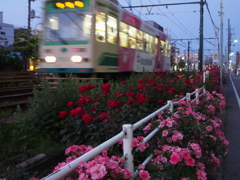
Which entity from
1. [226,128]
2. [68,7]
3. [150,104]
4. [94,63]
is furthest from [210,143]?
[68,7]

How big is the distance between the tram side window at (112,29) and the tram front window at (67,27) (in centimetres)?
96

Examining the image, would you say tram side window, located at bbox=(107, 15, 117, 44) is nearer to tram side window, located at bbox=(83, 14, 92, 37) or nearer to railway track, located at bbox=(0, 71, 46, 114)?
tram side window, located at bbox=(83, 14, 92, 37)

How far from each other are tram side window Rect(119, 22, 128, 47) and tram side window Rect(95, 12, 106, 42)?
121 cm

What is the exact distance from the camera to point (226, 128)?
7.26 metres

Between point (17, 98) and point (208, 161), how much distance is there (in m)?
8.26

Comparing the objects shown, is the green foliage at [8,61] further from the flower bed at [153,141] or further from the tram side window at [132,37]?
the flower bed at [153,141]

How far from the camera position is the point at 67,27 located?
9875 mm

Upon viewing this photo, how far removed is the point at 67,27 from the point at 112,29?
1.72 metres

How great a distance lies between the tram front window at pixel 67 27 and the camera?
955 centimetres

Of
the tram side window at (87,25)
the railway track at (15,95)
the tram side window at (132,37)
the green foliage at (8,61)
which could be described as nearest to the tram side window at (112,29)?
the tram side window at (87,25)

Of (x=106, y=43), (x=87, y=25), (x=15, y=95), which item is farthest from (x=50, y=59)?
(x=106, y=43)

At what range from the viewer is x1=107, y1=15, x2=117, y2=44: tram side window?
10188mm

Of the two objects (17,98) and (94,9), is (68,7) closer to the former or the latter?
(94,9)

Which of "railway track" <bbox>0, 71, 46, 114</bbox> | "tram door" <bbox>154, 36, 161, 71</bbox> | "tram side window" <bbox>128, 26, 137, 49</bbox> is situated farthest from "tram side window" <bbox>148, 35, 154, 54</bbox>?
"railway track" <bbox>0, 71, 46, 114</bbox>
